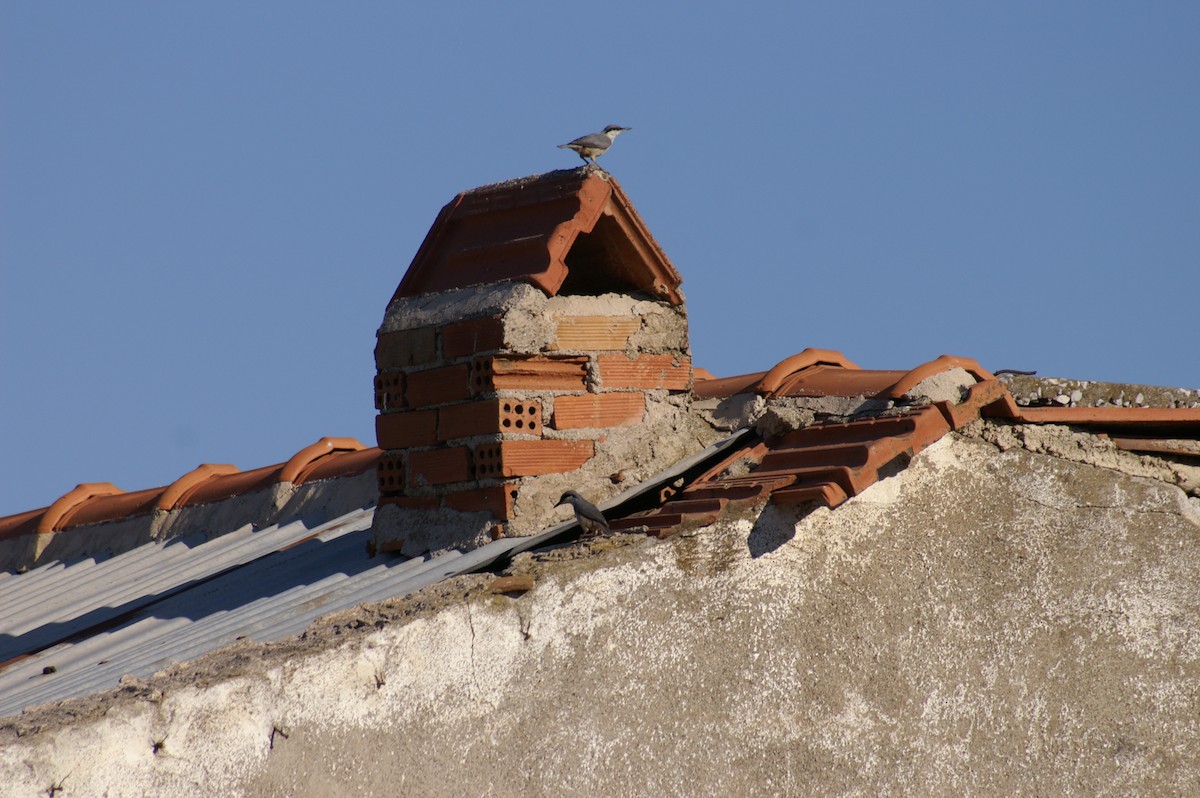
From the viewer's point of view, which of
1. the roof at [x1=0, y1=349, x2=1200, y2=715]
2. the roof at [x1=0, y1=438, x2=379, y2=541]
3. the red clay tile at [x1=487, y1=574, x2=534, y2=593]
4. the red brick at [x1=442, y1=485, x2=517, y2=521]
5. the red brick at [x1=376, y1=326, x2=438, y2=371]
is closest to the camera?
the red clay tile at [x1=487, y1=574, x2=534, y2=593]

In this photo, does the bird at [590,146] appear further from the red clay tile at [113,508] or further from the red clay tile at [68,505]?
the red clay tile at [68,505]

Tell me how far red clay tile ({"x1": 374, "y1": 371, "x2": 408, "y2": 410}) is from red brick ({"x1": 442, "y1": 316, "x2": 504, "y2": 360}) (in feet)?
0.91

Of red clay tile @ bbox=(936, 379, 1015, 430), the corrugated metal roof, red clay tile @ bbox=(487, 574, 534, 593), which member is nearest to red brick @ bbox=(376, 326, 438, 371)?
the corrugated metal roof

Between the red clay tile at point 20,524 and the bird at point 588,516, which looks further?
the red clay tile at point 20,524

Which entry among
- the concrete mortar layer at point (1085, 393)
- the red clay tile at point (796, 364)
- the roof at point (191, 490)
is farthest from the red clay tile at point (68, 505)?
the concrete mortar layer at point (1085, 393)

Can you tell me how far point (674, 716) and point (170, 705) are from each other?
4.49ft

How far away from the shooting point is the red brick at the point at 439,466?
5.07 metres

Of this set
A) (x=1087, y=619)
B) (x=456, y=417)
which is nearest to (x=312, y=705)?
(x=456, y=417)

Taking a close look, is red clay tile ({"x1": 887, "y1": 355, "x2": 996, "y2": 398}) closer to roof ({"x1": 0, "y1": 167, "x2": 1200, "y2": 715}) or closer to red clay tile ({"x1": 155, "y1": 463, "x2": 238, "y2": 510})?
roof ({"x1": 0, "y1": 167, "x2": 1200, "y2": 715})

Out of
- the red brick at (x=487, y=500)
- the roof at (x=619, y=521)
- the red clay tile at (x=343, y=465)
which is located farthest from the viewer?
the red clay tile at (x=343, y=465)

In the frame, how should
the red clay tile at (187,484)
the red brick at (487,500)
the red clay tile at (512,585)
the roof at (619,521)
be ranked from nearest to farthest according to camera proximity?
1. the red clay tile at (512,585)
2. the roof at (619,521)
3. the red brick at (487,500)
4. the red clay tile at (187,484)

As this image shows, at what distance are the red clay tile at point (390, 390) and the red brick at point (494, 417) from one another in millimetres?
316

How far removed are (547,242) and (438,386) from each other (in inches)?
25.9

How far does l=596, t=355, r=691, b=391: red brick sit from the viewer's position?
5195 millimetres
